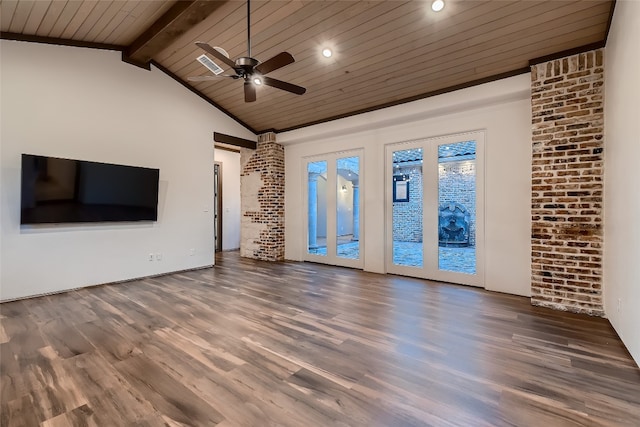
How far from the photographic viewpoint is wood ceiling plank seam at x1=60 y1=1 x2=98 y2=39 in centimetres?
349

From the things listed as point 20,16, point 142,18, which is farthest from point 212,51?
point 20,16

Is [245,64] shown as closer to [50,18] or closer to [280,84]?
[280,84]

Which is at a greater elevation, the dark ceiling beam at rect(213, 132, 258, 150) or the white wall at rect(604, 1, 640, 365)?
the dark ceiling beam at rect(213, 132, 258, 150)

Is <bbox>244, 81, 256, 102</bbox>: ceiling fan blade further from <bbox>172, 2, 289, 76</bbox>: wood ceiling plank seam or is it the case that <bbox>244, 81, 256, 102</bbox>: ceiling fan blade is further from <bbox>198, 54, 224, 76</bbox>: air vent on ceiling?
<bbox>172, 2, 289, 76</bbox>: wood ceiling plank seam

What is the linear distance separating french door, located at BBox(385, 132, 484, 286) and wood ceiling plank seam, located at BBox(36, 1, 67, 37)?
15.9ft

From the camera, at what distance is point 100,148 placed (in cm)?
454

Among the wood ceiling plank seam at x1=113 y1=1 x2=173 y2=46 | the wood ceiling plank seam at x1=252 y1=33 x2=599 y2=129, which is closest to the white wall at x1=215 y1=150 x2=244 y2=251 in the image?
the wood ceiling plank seam at x1=252 y1=33 x2=599 y2=129

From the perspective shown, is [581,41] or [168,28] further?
[168,28]

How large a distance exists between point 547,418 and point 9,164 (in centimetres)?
595

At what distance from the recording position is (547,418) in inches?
65.0

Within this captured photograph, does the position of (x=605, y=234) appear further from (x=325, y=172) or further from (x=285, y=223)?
(x=285, y=223)

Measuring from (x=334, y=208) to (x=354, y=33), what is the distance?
3.27 m

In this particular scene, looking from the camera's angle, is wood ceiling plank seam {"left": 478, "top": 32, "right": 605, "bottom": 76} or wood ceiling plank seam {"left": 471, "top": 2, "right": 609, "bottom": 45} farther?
wood ceiling plank seam {"left": 478, "top": 32, "right": 605, "bottom": 76}

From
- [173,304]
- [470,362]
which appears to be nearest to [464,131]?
[470,362]
